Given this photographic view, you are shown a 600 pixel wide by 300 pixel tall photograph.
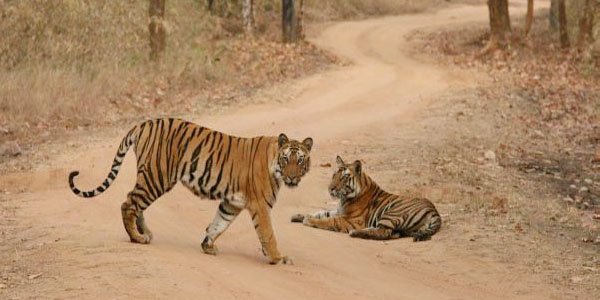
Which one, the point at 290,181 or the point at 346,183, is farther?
the point at 346,183

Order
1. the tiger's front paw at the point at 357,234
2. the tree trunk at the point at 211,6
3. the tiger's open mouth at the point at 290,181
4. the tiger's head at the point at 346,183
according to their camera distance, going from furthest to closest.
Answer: the tree trunk at the point at 211,6 → the tiger's head at the point at 346,183 → the tiger's front paw at the point at 357,234 → the tiger's open mouth at the point at 290,181

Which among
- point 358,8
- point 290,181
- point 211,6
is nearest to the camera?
point 290,181

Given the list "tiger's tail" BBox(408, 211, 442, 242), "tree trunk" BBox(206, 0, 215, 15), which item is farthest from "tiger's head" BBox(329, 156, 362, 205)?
"tree trunk" BBox(206, 0, 215, 15)

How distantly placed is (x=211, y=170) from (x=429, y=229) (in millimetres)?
3102

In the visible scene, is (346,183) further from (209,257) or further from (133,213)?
(133,213)

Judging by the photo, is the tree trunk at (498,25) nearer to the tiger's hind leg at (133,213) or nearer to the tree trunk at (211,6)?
the tree trunk at (211,6)

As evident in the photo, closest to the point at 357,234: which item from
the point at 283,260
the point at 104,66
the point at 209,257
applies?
the point at 283,260

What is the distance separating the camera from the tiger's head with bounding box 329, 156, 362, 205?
11.8 meters

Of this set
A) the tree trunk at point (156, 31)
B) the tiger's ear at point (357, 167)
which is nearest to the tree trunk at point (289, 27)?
the tree trunk at point (156, 31)

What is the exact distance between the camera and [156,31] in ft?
80.5

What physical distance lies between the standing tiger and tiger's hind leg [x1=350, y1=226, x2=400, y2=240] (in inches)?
82.1

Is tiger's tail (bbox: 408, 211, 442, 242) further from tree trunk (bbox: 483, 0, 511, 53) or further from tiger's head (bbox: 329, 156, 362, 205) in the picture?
tree trunk (bbox: 483, 0, 511, 53)

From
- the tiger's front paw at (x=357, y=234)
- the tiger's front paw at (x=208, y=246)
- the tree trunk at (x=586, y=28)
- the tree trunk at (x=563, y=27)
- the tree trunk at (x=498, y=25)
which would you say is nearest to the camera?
the tiger's front paw at (x=208, y=246)

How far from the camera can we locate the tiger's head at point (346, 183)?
11844mm
